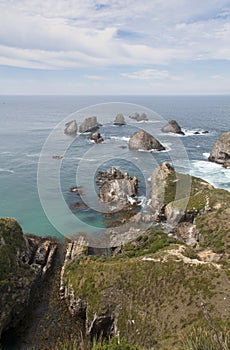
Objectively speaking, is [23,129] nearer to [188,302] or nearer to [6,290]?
[6,290]

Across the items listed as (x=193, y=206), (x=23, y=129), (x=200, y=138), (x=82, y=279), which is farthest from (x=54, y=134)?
(x=82, y=279)

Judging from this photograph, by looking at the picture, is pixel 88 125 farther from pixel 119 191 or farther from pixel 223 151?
pixel 119 191

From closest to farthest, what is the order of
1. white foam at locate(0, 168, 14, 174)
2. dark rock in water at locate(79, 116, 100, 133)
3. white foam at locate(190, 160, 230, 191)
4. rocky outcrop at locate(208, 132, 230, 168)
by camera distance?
white foam at locate(190, 160, 230, 191), white foam at locate(0, 168, 14, 174), rocky outcrop at locate(208, 132, 230, 168), dark rock in water at locate(79, 116, 100, 133)

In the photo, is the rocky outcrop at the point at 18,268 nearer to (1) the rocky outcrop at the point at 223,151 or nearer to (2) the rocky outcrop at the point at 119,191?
(2) the rocky outcrop at the point at 119,191

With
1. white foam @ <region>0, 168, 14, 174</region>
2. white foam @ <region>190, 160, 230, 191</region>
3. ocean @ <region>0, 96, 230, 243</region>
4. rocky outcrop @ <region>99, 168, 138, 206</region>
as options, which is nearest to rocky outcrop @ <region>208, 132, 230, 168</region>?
white foam @ <region>190, 160, 230, 191</region>

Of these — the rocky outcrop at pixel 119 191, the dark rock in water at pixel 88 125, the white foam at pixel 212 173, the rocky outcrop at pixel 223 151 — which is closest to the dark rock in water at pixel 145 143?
the white foam at pixel 212 173

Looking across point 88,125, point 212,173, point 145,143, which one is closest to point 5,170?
point 145,143

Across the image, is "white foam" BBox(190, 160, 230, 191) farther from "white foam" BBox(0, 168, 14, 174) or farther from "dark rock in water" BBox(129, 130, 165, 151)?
"white foam" BBox(0, 168, 14, 174)

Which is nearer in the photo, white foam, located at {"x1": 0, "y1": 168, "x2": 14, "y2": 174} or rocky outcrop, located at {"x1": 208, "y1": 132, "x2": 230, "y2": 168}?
white foam, located at {"x1": 0, "y1": 168, "x2": 14, "y2": 174}
